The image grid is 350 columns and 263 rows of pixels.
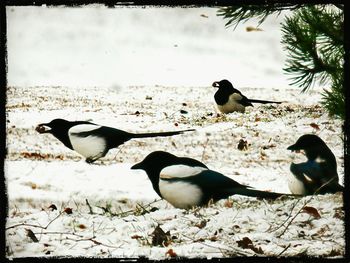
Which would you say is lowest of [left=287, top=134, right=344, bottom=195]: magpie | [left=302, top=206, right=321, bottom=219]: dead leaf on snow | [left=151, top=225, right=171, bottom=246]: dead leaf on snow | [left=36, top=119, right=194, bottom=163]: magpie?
[left=151, top=225, right=171, bottom=246]: dead leaf on snow

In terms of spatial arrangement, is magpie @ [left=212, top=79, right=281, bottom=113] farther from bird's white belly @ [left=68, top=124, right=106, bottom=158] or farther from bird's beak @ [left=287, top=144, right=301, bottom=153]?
bird's white belly @ [left=68, top=124, right=106, bottom=158]

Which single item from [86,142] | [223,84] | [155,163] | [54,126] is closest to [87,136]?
[86,142]

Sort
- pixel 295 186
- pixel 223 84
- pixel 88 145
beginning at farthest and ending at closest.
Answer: pixel 223 84 → pixel 88 145 → pixel 295 186

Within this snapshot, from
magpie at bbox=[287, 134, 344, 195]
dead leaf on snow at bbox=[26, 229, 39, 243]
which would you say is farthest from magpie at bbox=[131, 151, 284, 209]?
dead leaf on snow at bbox=[26, 229, 39, 243]

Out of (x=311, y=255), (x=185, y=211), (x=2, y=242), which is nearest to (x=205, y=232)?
(x=185, y=211)

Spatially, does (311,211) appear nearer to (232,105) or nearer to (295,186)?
(295,186)

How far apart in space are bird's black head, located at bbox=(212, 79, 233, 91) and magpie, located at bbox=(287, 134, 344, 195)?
0.44 meters

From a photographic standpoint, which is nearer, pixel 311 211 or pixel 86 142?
pixel 311 211

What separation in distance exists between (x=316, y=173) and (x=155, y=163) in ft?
2.22

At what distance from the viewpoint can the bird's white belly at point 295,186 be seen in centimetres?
243

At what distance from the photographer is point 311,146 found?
250cm

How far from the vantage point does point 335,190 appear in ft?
8.02

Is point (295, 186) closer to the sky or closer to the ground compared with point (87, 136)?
closer to the ground

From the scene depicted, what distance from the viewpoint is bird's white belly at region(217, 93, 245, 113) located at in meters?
2.61
